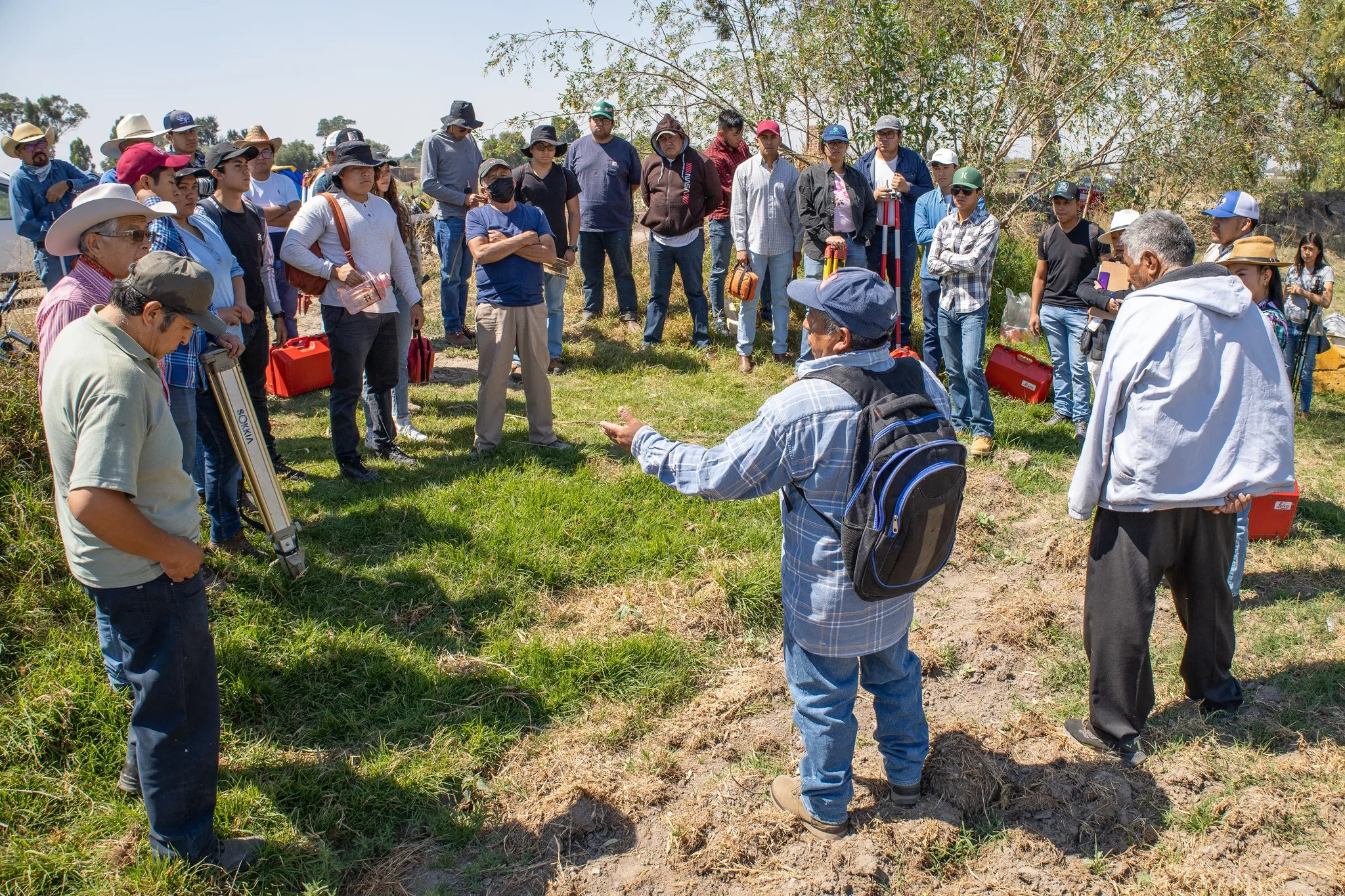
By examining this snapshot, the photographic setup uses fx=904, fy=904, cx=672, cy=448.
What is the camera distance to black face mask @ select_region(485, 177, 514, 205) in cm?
646

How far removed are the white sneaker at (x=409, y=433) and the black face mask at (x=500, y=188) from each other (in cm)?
192

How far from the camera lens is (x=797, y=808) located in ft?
11.2

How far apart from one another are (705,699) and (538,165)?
20.1ft

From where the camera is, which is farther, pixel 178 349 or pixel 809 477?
pixel 178 349

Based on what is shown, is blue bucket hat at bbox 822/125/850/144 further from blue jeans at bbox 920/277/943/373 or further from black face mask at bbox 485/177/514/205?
black face mask at bbox 485/177/514/205

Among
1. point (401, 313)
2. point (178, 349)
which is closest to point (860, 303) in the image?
point (178, 349)

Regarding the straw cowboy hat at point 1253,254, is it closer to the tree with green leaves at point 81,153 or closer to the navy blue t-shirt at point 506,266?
the navy blue t-shirt at point 506,266

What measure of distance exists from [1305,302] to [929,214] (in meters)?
3.74

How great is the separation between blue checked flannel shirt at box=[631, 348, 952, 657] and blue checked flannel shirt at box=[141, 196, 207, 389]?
2.83 metres

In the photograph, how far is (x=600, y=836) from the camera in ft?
11.4

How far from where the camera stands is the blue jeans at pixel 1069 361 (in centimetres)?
754

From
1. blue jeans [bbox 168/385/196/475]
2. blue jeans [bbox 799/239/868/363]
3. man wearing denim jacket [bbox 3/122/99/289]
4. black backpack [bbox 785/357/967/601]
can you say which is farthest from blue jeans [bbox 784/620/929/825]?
man wearing denim jacket [bbox 3/122/99/289]

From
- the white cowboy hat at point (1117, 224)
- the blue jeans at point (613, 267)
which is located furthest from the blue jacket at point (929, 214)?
the blue jeans at point (613, 267)

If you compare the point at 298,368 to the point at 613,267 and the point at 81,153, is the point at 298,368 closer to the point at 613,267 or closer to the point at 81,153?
Answer: the point at 613,267
